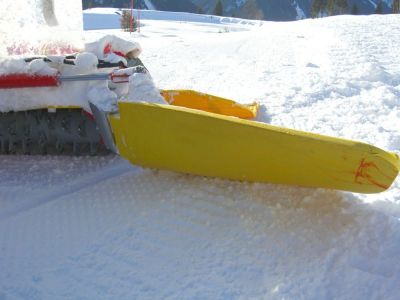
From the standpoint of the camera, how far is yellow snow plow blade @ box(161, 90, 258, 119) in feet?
11.2

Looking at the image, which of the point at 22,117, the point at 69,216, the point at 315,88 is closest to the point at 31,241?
the point at 69,216

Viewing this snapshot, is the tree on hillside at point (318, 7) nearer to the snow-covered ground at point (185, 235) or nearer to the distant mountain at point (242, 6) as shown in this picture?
the distant mountain at point (242, 6)

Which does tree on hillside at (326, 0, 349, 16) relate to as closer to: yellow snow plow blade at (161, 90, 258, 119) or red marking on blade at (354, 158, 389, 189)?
yellow snow plow blade at (161, 90, 258, 119)

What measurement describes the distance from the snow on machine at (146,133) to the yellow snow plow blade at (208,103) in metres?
0.63

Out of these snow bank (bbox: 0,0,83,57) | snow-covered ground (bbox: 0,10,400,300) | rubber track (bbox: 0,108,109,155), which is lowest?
snow-covered ground (bbox: 0,10,400,300)

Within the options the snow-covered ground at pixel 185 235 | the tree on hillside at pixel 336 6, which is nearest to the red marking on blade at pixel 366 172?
the snow-covered ground at pixel 185 235

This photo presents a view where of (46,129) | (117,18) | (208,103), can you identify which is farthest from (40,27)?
(117,18)

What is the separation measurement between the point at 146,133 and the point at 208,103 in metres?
1.22

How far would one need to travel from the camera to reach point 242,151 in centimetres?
210

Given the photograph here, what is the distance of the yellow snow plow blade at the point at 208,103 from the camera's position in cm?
342

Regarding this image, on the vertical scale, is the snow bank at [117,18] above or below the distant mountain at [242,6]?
below

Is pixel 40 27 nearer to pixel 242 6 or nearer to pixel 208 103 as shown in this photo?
pixel 208 103

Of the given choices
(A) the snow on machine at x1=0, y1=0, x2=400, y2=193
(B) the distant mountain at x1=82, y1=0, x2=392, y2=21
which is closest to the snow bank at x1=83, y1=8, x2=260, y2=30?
(A) the snow on machine at x1=0, y1=0, x2=400, y2=193

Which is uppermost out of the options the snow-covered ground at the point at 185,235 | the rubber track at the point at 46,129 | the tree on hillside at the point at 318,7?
the tree on hillside at the point at 318,7
